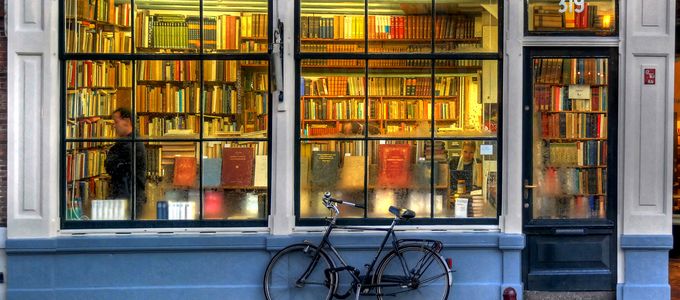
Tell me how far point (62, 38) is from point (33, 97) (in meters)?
0.66

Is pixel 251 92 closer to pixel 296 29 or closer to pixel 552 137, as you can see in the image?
pixel 296 29

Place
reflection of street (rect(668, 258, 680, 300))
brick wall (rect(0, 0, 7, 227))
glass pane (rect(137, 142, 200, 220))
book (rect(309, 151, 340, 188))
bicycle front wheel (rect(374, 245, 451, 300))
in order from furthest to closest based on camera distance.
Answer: reflection of street (rect(668, 258, 680, 300)) < book (rect(309, 151, 340, 188)) < glass pane (rect(137, 142, 200, 220)) < brick wall (rect(0, 0, 7, 227)) < bicycle front wheel (rect(374, 245, 451, 300))

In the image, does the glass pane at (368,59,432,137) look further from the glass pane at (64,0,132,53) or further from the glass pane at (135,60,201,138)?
the glass pane at (64,0,132,53)

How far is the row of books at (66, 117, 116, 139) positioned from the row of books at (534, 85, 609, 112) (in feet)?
14.3

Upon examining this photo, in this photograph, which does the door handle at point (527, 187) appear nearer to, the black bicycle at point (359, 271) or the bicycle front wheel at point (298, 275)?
the black bicycle at point (359, 271)

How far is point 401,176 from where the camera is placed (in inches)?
367

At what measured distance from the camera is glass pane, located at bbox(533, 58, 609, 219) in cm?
927

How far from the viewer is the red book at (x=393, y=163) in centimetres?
928

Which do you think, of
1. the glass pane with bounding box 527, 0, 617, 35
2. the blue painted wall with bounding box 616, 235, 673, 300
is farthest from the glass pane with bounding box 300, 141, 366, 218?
the blue painted wall with bounding box 616, 235, 673, 300

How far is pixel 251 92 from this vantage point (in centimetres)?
916

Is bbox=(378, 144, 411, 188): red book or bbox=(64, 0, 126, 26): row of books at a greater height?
bbox=(64, 0, 126, 26): row of books

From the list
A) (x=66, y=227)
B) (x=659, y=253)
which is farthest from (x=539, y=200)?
(x=66, y=227)

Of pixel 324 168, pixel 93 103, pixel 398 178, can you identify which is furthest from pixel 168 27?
pixel 398 178

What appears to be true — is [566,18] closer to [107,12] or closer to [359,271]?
[359,271]
